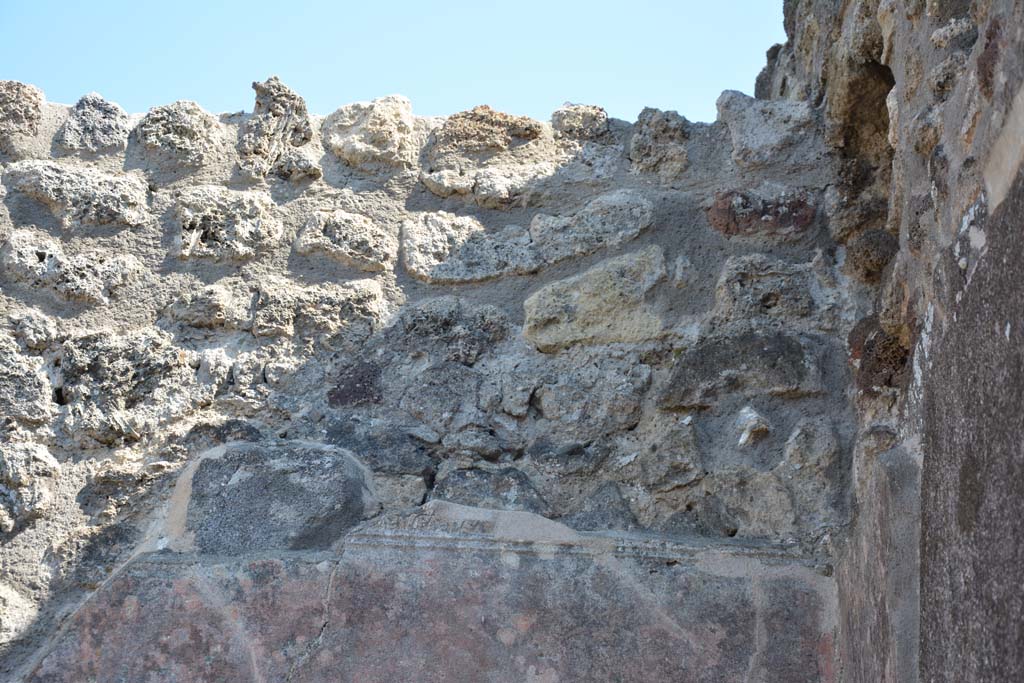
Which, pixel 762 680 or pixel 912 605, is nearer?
pixel 912 605

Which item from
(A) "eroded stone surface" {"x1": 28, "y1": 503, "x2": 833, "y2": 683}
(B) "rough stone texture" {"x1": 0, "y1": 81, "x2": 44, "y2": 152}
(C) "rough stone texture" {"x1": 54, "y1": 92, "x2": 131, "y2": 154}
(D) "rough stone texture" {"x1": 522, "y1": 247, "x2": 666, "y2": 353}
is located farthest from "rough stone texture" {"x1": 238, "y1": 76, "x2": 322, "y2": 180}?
(A) "eroded stone surface" {"x1": 28, "y1": 503, "x2": 833, "y2": 683}

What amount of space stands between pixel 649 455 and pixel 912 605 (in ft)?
1.92

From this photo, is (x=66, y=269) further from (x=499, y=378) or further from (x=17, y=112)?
(x=499, y=378)

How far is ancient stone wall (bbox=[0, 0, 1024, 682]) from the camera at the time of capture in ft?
5.47

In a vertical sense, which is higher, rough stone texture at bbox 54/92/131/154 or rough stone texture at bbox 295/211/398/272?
rough stone texture at bbox 54/92/131/154

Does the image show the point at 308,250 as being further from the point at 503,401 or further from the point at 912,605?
the point at 912,605

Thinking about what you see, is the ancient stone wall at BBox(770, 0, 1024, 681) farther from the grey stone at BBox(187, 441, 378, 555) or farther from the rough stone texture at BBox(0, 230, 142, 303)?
the rough stone texture at BBox(0, 230, 142, 303)

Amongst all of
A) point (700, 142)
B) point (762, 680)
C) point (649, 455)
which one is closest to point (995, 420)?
point (762, 680)

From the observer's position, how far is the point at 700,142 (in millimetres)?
2256

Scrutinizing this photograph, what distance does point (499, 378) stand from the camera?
204 centimetres

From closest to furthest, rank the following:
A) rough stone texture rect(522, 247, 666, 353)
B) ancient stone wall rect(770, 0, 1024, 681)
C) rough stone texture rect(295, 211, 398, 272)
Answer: ancient stone wall rect(770, 0, 1024, 681), rough stone texture rect(522, 247, 666, 353), rough stone texture rect(295, 211, 398, 272)

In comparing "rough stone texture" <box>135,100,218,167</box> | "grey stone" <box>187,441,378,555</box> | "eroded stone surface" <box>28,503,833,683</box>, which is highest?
"rough stone texture" <box>135,100,218,167</box>

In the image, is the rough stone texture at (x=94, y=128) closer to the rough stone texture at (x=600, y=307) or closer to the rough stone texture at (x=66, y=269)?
the rough stone texture at (x=66, y=269)

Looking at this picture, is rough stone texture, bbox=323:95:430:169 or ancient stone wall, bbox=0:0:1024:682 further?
rough stone texture, bbox=323:95:430:169
